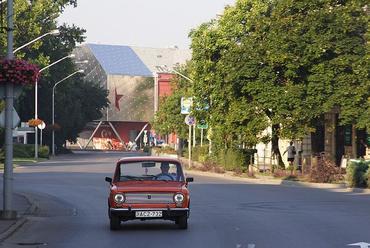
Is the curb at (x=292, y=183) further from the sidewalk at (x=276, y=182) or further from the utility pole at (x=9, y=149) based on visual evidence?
the utility pole at (x=9, y=149)

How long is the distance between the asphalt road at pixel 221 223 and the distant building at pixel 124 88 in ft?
319

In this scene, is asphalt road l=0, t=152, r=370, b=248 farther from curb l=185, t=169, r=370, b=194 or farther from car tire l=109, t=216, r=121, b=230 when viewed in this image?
curb l=185, t=169, r=370, b=194

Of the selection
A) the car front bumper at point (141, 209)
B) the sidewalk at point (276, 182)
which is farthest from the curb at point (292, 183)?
the car front bumper at point (141, 209)

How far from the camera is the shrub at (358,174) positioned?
115ft

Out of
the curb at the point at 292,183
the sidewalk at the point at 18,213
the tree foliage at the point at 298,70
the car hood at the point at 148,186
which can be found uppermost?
Answer: the tree foliage at the point at 298,70

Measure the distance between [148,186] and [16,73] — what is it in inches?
184

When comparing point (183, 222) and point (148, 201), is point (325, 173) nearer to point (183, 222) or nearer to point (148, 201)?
point (183, 222)

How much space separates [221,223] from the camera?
19.6m

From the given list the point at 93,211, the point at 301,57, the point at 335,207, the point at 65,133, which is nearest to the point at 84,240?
the point at 93,211

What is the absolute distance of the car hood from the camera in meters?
18.0

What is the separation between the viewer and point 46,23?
2987 inches

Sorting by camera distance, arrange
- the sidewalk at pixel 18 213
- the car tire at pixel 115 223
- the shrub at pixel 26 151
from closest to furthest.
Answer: the sidewalk at pixel 18 213
the car tire at pixel 115 223
the shrub at pixel 26 151

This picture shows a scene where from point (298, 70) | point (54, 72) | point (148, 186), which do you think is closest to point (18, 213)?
point (148, 186)

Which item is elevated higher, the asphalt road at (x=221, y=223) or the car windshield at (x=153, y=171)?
the car windshield at (x=153, y=171)
